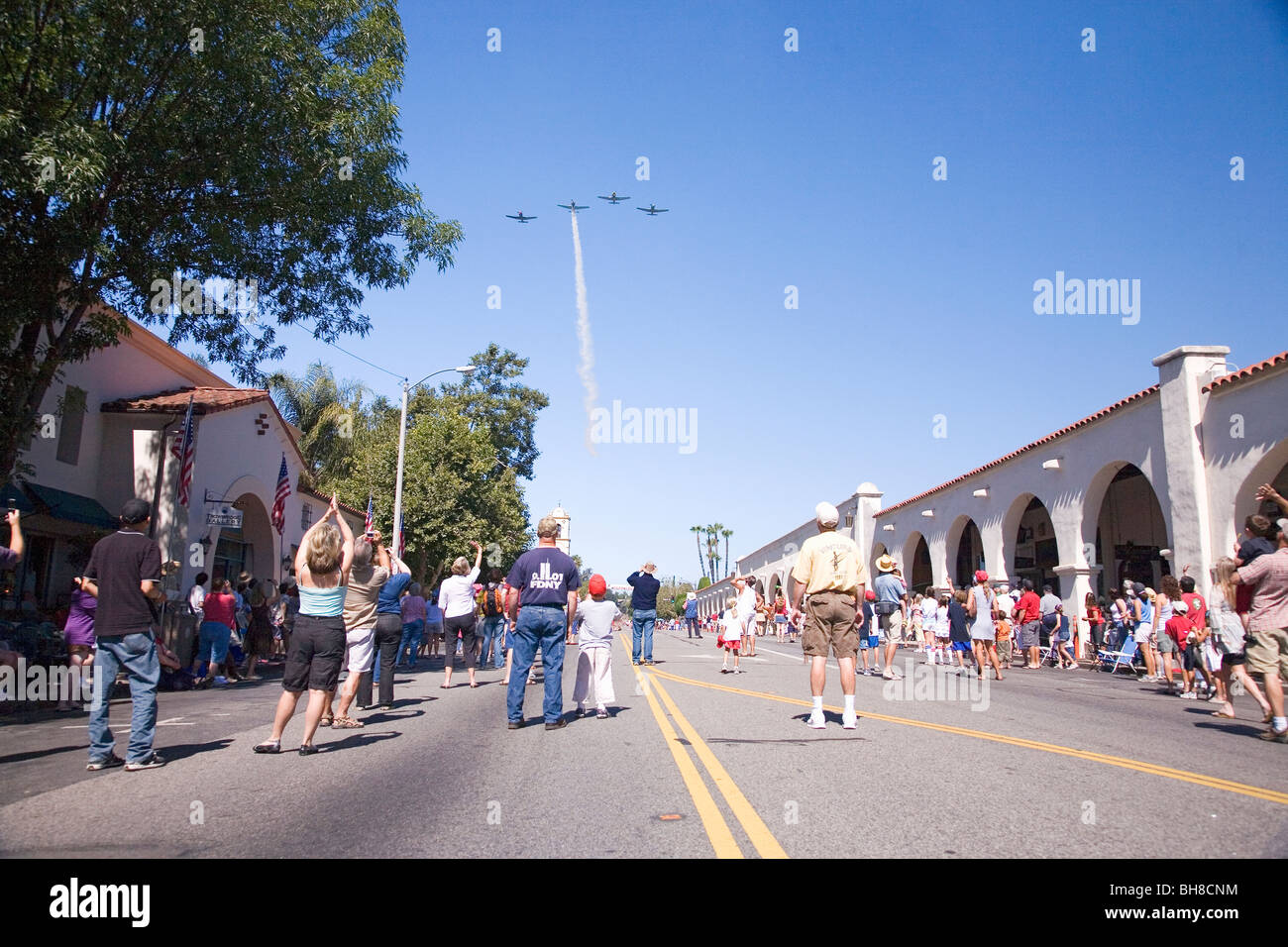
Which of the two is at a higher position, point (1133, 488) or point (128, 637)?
point (1133, 488)

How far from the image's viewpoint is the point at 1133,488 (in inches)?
1004

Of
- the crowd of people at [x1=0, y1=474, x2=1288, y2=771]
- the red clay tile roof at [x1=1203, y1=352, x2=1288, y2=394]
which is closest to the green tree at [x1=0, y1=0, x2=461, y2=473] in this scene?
the crowd of people at [x1=0, y1=474, x2=1288, y2=771]

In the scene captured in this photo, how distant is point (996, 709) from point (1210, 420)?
11.0 m

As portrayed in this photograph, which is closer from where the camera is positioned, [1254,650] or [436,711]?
[1254,650]

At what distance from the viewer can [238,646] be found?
1519cm

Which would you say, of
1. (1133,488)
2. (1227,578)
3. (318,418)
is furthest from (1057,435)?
(318,418)

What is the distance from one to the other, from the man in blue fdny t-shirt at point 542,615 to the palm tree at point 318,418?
103 feet

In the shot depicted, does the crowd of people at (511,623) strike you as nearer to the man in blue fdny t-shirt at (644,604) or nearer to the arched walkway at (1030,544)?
the man in blue fdny t-shirt at (644,604)

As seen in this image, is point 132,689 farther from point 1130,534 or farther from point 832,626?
point 1130,534

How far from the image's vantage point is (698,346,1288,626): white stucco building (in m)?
16.3

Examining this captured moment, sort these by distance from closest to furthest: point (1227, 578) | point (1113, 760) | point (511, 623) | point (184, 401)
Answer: point (1113, 760), point (1227, 578), point (511, 623), point (184, 401)

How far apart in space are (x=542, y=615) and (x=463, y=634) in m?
5.55

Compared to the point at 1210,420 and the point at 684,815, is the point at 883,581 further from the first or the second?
the point at 684,815
